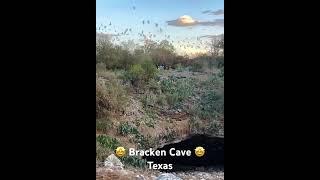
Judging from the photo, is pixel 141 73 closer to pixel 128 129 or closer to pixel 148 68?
pixel 148 68

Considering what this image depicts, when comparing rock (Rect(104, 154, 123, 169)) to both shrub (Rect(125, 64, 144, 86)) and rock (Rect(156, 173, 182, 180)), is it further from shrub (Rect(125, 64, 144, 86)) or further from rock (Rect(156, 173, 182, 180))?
shrub (Rect(125, 64, 144, 86))

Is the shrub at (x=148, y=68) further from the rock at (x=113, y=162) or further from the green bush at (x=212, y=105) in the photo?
the rock at (x=113, y=162)

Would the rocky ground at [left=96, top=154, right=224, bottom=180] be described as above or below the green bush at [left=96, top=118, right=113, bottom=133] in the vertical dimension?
below

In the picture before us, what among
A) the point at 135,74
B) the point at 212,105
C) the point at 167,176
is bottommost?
the point at 167,176

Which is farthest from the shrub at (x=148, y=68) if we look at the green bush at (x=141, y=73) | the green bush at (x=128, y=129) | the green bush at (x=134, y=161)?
the green bush at (x=134, y=161)

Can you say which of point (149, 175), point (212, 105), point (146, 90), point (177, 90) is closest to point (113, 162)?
point (149, 175)

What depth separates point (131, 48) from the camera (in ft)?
11.1

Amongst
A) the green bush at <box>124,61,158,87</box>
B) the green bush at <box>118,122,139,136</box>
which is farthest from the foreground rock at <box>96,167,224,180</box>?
the green bush at <box>124,61,158,87</box>

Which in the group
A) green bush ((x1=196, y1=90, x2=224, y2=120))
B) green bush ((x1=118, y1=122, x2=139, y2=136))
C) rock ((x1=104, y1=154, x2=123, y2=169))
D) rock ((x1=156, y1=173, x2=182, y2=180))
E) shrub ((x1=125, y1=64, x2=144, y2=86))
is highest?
shrub ((x1=125, y1=64, x2=144, y2=86))
